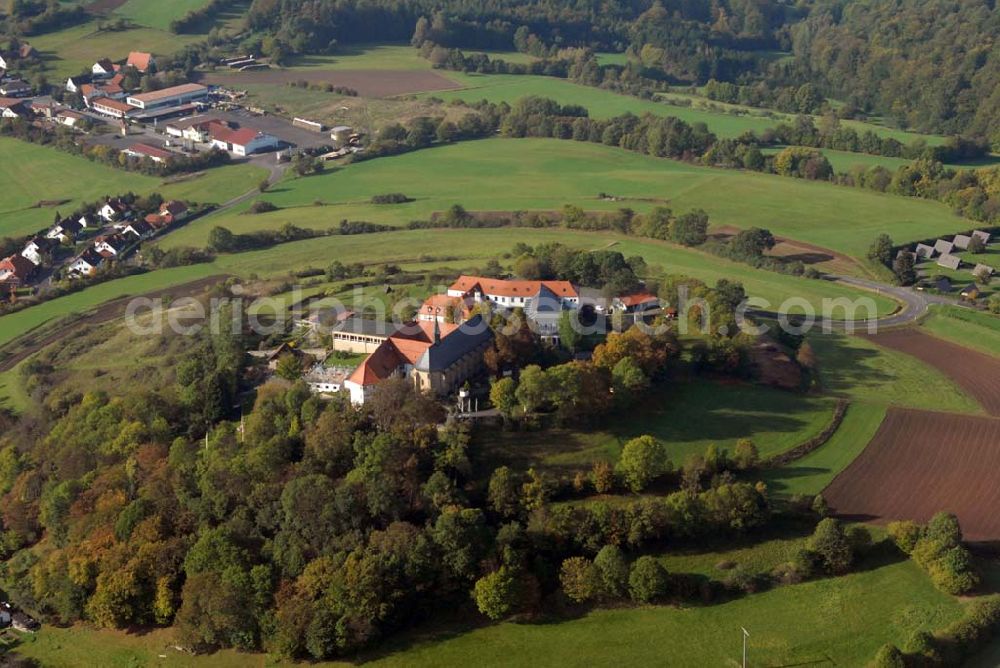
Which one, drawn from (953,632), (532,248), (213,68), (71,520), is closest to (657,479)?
(953,632)

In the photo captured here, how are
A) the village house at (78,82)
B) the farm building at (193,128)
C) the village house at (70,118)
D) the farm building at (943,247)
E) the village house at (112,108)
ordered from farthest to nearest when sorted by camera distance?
the village house at (78,82) → the village house at (112,108) → the village house at (70,118) → the farm building at (193,128) → the farm building at (943,247)

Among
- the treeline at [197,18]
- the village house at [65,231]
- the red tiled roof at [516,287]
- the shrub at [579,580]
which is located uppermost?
the treeline at [197,18]

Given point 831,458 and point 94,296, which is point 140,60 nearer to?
point 94,296

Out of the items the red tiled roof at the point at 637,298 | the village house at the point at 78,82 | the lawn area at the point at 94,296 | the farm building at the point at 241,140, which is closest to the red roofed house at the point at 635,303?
the red tiled roof at the point at 637,298

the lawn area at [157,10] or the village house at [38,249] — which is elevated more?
the lawn area at [157,10]

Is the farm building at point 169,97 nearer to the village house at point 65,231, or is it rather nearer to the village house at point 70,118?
the village house at point 70,118

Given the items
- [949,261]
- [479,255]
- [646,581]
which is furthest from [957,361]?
[479,255]
